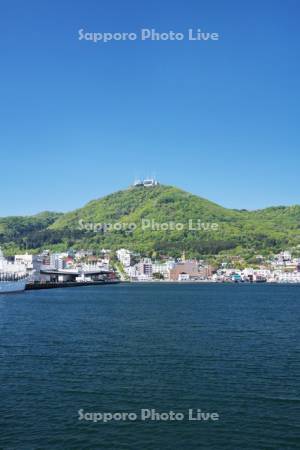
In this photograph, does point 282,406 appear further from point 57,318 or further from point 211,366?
point 57,318

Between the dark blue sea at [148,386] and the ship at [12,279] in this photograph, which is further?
the ship at [12,279]

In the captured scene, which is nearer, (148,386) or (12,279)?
(148,386)

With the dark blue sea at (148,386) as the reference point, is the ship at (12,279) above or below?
above

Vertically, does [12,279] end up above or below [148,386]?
above

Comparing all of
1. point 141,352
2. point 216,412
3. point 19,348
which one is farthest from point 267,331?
point 216,412
